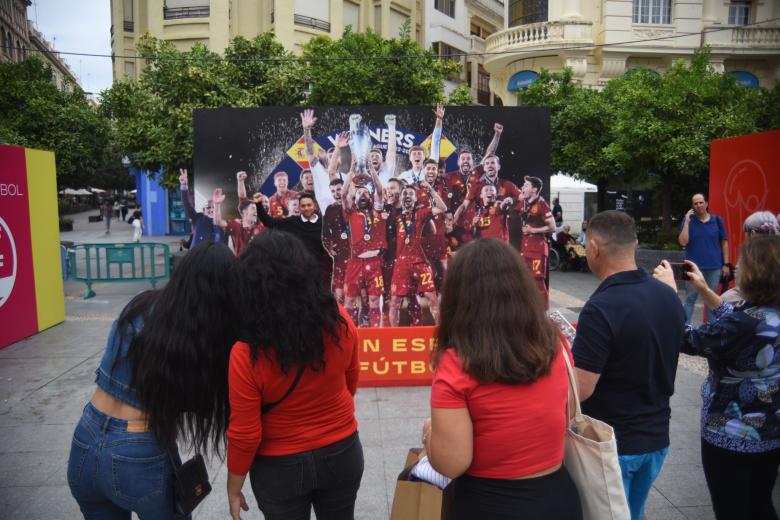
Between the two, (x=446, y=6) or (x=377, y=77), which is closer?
(x=377, y=77)

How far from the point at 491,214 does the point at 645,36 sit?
18.2 metres

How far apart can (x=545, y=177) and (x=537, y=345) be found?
613cm

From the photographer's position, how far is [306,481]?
232cm

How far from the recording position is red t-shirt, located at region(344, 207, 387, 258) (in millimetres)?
7594

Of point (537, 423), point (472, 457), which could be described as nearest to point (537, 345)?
point (537, 423)

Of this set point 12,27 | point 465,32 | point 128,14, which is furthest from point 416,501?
point 12,27

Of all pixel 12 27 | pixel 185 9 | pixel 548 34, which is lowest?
pixel 548 34

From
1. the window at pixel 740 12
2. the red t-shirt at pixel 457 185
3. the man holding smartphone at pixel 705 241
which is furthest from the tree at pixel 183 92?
the window at pixel 740 12

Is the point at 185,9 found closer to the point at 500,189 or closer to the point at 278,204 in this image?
the point at 278,204

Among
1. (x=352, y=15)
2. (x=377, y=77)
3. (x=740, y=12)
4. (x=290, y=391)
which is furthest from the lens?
(x=352, y=15)

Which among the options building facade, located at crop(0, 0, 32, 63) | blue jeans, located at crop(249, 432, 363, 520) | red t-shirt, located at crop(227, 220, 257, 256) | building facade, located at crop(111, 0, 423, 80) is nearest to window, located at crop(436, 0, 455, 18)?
building facade, located at crop(111, 0, 423, 80)

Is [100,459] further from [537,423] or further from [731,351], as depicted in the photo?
[731,351]

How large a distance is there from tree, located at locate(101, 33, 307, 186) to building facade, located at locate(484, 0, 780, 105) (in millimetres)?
11273

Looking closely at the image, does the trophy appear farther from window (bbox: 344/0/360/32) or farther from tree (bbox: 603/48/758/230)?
window (bbox: 344/0/360/32)
